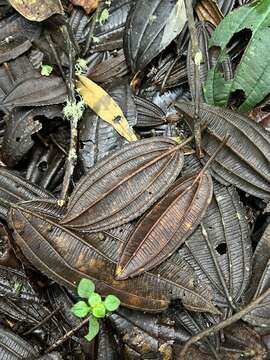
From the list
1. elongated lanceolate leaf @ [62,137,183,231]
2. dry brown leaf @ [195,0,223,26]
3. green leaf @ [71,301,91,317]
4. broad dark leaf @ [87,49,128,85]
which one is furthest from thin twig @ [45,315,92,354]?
dry brown leaf @ [195,0,223,26]

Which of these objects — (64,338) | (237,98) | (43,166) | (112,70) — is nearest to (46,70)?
(112,70)

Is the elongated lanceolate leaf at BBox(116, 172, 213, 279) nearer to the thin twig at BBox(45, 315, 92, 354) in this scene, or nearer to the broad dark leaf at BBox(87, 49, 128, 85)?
the thin twig at BBox(45, 315, 92, 354)

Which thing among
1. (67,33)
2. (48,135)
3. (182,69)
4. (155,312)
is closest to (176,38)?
(182,69)

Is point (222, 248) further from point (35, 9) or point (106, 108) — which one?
point (35, 9)

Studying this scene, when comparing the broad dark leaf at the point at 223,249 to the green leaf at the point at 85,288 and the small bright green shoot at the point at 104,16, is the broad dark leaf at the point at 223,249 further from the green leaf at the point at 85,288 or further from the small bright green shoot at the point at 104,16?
the small bright green shoot at the point at 104,16

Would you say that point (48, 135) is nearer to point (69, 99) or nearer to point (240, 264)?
point (69, 99)

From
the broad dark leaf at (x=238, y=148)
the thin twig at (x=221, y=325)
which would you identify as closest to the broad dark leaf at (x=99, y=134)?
the broad dark leaf at (x=238, y=148)
